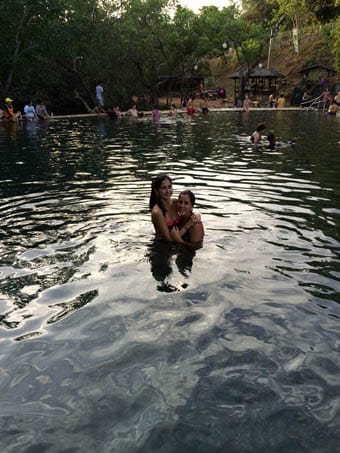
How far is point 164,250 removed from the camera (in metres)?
7.12

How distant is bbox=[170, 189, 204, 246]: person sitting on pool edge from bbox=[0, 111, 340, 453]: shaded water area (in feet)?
0.74

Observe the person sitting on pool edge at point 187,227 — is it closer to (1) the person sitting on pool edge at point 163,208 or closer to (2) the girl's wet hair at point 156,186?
(1) the person sitting on pool edge at point 163,208

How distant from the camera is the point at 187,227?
717cm

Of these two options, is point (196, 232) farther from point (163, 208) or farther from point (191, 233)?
point (163, 208)

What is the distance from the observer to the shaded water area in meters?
3.40

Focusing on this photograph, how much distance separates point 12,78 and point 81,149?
799 inches

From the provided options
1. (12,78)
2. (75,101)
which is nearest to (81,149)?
(12,78)

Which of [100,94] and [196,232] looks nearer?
[196,232]

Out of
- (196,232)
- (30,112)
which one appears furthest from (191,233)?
(30,112)

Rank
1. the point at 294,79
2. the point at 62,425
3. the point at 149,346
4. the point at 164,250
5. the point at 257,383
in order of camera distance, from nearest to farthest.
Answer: the point at 62,425, the point at 257,383, the point at 149,346, the point at 164,250, the point at 294,79

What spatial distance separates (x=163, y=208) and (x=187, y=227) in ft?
1.84

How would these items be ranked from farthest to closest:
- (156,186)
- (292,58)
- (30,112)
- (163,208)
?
(292,58), (30,112), (163,208), (156,186)

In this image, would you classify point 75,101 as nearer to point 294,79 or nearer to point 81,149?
point 81,149

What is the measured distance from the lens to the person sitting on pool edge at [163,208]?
703cm
